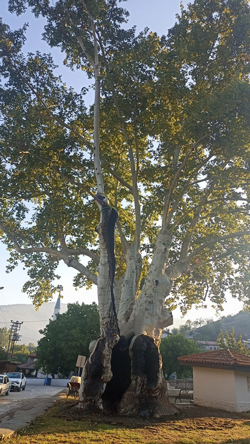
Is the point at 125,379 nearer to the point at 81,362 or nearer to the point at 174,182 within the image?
the point at 174,182

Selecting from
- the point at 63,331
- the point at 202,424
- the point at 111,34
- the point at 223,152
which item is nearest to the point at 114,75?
the point at 111,34

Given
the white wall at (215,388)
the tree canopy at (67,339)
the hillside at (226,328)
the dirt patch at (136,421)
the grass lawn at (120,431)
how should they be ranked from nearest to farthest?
1. the grass lawn at (120,431)
2. the dirt patch at (136,421)
3. the white wall at (215,388)
4. the tree canopy at (67,339)
5. the hillside at (226,328)

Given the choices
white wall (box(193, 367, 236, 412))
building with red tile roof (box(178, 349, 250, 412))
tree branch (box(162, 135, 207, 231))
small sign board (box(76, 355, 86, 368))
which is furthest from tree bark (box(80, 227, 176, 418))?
small sign board (box(76, 355, 86, 368))

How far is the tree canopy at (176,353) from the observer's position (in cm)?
4062

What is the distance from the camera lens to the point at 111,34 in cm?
1327

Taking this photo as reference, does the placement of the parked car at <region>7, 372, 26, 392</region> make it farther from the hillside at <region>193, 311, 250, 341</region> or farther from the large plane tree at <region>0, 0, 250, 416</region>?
the hillside at <region>193, 311, 250, 341</region>

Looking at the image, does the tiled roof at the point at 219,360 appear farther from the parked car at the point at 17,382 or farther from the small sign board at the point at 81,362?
the parked car at the point at 17,382

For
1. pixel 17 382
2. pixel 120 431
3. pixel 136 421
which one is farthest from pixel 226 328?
pixel 120 431

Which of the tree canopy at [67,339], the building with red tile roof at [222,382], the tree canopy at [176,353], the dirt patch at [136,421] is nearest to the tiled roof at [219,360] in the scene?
the building with red tile roof at [222,382]

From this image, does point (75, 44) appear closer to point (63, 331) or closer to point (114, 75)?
point (114, 75)

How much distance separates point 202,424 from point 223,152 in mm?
9327

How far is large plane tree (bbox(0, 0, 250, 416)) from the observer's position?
1065 centimetres

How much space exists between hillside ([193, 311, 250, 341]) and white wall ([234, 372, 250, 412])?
3537 inches

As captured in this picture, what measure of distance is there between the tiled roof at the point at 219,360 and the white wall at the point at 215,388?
51 centimetres
